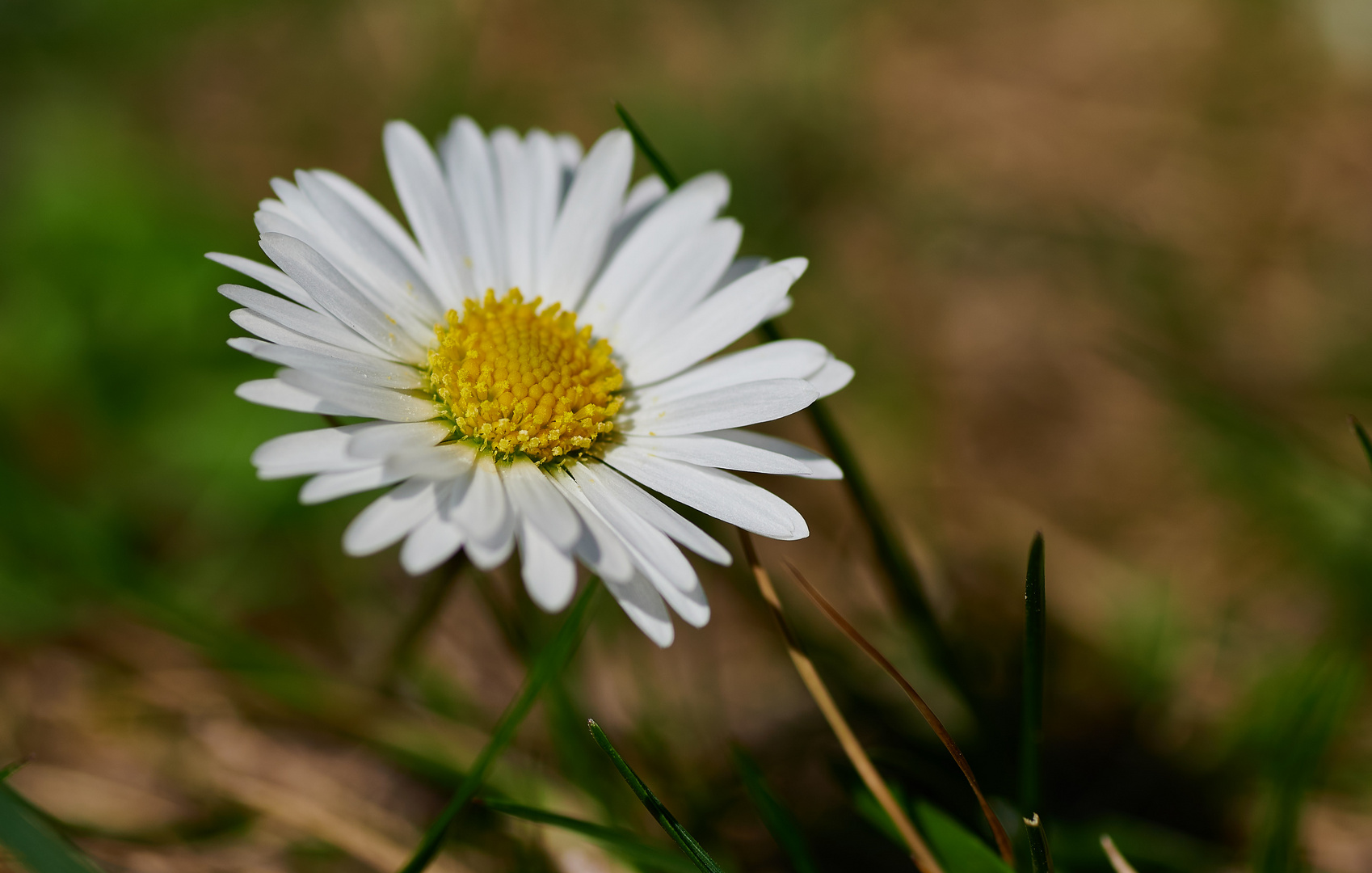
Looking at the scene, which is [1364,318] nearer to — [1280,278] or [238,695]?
[1280,278]

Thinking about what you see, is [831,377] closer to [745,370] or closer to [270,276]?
[745,370]

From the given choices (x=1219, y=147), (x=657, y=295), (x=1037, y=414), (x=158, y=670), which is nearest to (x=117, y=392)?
(x=158, y=670)

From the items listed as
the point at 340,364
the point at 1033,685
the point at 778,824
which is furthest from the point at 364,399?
the point at 1033,685

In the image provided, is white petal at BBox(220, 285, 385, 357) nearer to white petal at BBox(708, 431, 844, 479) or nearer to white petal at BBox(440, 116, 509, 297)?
white petal at BBox(440, 116, 509, 297)

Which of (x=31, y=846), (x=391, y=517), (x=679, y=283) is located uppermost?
(x=679, y=283)

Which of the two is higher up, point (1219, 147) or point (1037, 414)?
point (1219, 147)

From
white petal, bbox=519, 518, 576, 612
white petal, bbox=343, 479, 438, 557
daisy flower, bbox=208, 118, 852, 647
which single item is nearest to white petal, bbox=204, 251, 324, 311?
daisy flower, bbox=208, 118, 852, 647

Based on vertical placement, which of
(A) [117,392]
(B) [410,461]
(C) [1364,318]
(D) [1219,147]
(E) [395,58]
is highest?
(D) [1219,147]

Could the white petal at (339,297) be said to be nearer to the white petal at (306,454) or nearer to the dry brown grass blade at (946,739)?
the white petal at (306,454)
